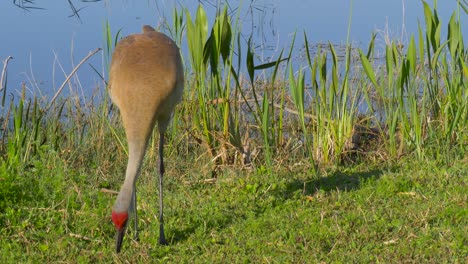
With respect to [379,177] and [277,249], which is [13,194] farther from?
[379,177]

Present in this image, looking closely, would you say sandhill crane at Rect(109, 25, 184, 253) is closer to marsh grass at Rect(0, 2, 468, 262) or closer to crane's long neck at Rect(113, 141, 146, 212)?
crane's long neck at Rect(113, 141, 146, 212)

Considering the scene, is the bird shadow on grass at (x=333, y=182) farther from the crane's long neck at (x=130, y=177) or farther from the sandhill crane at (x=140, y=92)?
the crane's long neck at (x=130, y=177)

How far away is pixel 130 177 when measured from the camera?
514cm

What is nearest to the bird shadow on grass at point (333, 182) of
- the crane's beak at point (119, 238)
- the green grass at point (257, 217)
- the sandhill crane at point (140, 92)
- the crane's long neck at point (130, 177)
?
the green grass at point (257, 217)

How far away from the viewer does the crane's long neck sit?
4926 mm

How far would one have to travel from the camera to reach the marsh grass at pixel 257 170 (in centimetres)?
516

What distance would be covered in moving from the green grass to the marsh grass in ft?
0.04

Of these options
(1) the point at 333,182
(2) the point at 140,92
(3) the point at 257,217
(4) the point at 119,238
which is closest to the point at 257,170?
(1) the point at 333,182

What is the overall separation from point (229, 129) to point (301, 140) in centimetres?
99

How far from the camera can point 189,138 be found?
287 inches

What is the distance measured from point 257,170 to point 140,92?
162cm

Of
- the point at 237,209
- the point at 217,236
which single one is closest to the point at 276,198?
the point at 237,209

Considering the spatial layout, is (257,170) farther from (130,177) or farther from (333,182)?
(130,177)

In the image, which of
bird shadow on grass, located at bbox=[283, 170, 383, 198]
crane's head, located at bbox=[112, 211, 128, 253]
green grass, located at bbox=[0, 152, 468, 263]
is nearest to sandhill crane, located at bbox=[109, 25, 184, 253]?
crane's head, located at bbox=[112, 211, 128, 253]
